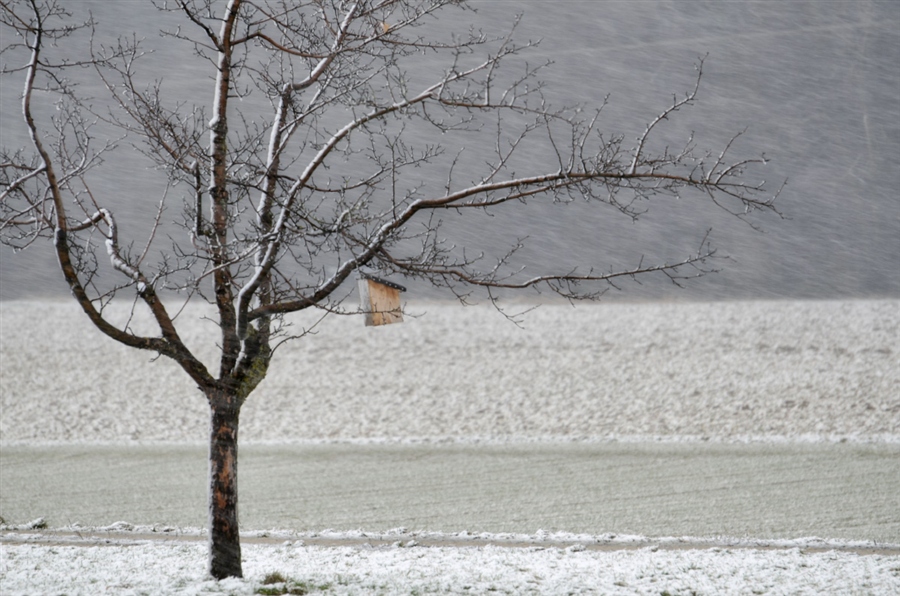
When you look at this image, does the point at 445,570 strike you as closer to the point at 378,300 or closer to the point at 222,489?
the point at 222,489

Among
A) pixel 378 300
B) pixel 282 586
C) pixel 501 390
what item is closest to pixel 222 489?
pixel 282 586

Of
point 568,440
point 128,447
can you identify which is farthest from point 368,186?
point 128,447

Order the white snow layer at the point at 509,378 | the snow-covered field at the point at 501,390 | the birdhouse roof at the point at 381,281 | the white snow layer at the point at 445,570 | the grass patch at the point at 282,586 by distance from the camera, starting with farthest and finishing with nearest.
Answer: the white snow layer at the point at 509,378 < the snow-covered field at the point at 501,390 < the birdhouse roof at the point at 381,281 < the white snow layer at the point at 445,570 < the grass patch at the point at 282,586

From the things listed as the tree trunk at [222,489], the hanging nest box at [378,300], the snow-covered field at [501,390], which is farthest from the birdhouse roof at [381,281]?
the snow-covered field at [501,390]

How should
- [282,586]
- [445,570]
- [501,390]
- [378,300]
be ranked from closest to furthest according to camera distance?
[282,586]
[378,300]
[445,570]
[501,390]

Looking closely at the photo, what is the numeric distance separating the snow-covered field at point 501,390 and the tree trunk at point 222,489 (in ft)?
3.76

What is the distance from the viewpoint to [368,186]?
5.66 meters

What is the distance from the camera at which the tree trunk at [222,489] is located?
16.6ft

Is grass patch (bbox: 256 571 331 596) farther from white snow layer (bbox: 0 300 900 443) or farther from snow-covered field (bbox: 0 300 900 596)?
white snow layer (bbox: 0 300 900 443)

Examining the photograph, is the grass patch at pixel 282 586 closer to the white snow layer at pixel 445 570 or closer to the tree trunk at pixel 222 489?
the white snow layer at pixel 445 570

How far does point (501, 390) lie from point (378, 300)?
1378 cm

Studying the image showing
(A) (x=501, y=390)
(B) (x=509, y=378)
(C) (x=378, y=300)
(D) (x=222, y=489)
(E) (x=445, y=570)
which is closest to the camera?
(D) (x=222, y=489)

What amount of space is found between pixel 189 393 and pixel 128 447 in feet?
14.7

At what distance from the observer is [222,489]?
5.08 m
